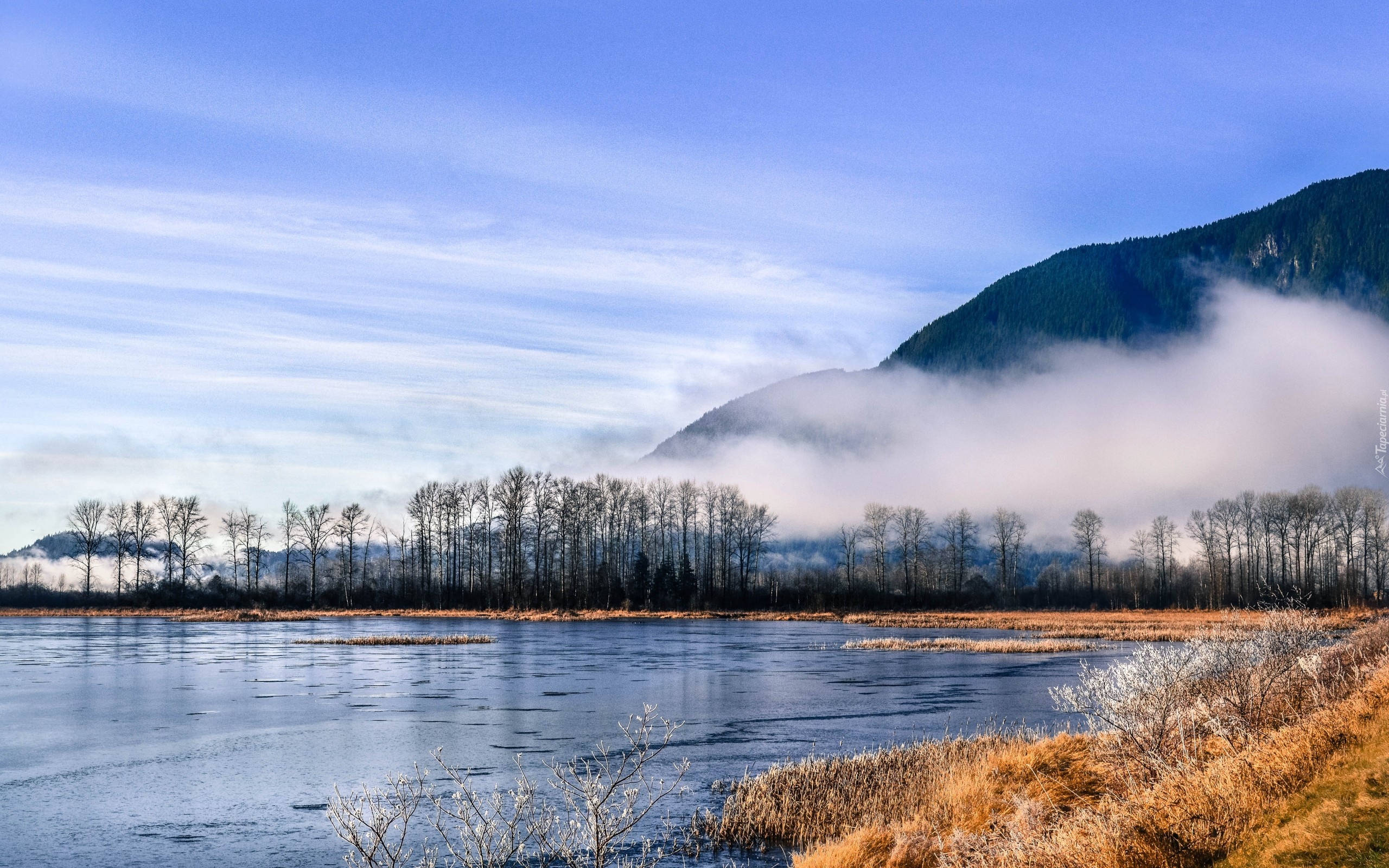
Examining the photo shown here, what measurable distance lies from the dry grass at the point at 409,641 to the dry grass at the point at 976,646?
76.0ft

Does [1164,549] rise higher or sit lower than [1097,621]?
higher

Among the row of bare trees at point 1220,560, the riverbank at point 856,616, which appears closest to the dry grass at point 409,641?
the riverbank at point 856,616

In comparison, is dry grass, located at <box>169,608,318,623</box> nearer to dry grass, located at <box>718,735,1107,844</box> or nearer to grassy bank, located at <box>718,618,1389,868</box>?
dry grass, located at <box>718,735,1107,844</box>

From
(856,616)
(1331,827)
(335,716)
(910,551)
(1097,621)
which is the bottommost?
(856,616)

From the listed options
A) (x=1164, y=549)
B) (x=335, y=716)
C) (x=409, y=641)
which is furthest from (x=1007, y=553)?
(x=335, y=716)

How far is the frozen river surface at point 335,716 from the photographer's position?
62.4ft

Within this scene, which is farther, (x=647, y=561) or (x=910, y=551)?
(x=910, y=551)

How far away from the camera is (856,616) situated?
107 m

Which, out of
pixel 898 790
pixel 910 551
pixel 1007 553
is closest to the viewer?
pixel 898 790

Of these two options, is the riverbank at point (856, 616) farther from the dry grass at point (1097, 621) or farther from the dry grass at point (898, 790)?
the dry grass at point (898, 790)

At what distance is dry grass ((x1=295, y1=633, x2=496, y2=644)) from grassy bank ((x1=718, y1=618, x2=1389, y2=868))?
46.5 m

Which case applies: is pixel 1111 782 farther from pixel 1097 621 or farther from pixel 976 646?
pixel 1097 621

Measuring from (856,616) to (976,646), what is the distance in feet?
146

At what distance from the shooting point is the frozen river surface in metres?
19.0
